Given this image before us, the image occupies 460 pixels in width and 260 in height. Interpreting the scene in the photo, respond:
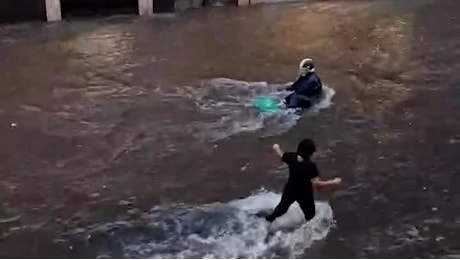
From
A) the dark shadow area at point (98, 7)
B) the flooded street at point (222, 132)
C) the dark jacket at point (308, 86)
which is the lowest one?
the flooded street at point (222, 132)

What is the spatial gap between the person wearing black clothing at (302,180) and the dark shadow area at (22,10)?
7106mm

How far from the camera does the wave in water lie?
6.53 m

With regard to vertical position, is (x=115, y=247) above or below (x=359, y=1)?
below

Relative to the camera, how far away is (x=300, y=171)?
6367 mm

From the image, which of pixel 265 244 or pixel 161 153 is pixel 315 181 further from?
pixel 161 153

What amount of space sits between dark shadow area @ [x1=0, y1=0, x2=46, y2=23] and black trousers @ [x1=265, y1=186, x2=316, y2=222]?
23.0ft

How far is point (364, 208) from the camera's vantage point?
709cm

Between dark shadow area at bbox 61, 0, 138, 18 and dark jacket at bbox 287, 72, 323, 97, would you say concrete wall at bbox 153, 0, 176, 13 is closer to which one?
dark shadow area at bbox 61, 0, 138, 18

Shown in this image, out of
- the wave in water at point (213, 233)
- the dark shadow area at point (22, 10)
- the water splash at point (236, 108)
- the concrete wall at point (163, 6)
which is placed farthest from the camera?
the concrete wall at point (163, 6)

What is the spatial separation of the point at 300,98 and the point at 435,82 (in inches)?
70.3

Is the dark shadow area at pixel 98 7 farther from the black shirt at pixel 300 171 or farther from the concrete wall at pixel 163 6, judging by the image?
the black shirt at pixel 300 171

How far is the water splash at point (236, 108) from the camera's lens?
8617 mm

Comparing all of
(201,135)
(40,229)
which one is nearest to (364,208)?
(201,135)

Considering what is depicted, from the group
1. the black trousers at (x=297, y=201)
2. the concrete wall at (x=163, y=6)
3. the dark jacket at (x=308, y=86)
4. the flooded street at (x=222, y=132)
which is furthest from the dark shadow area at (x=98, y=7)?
the black trousers at (x=297, y=201)
